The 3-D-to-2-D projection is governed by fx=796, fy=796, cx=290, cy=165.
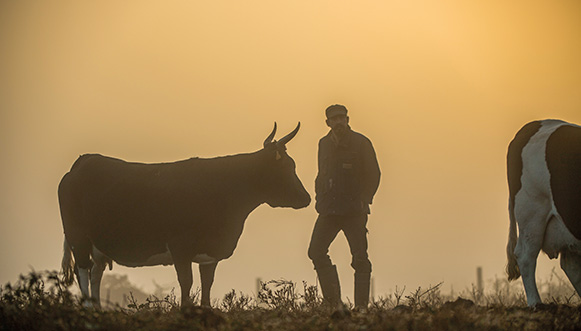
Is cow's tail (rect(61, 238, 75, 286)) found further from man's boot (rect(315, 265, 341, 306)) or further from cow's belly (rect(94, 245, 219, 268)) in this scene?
man's boot (rect(315, 265, 341, 306))

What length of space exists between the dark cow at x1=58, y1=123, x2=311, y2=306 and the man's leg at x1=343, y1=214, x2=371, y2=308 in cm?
124

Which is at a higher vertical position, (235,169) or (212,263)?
(235,169)

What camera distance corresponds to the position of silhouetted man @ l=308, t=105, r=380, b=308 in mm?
10273

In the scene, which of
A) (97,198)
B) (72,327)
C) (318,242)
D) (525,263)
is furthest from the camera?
(97,198)

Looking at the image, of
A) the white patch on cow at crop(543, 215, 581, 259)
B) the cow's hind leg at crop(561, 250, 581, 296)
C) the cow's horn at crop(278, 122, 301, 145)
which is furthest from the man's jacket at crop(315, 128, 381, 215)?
the cow's hind leg at crop(561, 250, 581, 296)

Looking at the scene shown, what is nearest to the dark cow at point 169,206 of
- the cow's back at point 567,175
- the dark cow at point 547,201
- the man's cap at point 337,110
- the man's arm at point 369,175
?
the man's cap at point 337,110

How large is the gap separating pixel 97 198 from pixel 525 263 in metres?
5.84

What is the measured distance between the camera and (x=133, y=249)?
35.6ft

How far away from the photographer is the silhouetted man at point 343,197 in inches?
404

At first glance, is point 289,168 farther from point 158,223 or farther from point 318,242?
point 158,223

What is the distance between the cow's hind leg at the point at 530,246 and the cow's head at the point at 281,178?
10.9 ft

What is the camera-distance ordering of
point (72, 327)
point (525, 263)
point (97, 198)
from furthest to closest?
point (97, 198) → point (525, 263) → point (72, 327)

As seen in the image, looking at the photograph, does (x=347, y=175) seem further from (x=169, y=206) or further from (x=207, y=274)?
(x=169, y=206)

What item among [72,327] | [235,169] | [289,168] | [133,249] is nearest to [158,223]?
[133,249]
